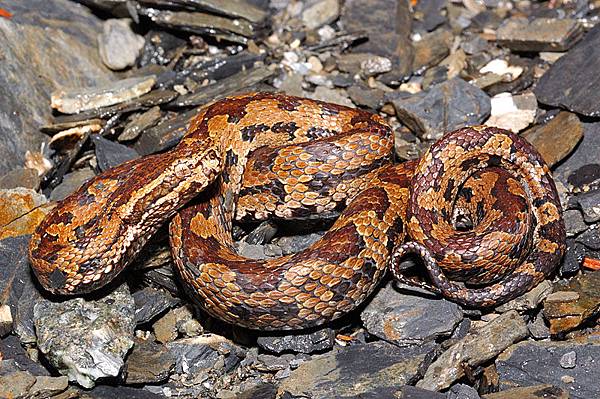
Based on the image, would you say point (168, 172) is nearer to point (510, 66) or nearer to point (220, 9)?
point (220, 9)

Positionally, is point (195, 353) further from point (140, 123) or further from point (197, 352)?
point (140, 123)

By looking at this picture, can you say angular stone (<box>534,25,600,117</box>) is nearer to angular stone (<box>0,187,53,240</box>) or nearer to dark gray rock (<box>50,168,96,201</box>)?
dark gray rock (<box>50,168,96,201</box>)

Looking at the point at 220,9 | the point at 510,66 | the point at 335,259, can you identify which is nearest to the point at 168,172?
the point at 335,259

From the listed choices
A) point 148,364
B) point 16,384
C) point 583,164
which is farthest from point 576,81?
point 16,384

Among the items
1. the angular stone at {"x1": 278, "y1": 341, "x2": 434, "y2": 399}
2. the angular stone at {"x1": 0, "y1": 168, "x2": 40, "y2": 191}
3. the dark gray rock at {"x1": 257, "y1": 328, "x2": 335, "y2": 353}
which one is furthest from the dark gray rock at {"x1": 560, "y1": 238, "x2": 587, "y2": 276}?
the angular stone at {"x1": 0, "y1": 168, "x2": 40, "y2": 191}

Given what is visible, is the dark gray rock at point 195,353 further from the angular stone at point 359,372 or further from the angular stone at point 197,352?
the angular stone at point 359,372

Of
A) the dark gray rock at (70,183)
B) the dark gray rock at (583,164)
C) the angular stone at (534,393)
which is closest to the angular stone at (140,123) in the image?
the dark gray rock at (70,183)
